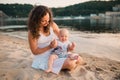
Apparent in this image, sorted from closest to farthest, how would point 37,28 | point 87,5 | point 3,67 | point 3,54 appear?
point 37,28 → point 3,67 → point 3,54 → point 87,5

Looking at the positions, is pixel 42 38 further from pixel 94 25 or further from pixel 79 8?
pixel 79 8

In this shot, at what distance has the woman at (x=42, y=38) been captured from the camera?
185 inches

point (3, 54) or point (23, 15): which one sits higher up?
point (3, 54)

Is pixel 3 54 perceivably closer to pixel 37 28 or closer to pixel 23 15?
pixel 37 28

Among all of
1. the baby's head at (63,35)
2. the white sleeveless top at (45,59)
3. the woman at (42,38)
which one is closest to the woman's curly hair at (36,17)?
the woman at (42,38)

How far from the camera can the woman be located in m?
4.69

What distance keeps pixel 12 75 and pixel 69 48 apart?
1.22m

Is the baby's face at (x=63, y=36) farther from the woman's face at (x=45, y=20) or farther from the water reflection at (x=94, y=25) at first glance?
the water reflection at (x=94, y=25)

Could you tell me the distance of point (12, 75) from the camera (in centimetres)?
481

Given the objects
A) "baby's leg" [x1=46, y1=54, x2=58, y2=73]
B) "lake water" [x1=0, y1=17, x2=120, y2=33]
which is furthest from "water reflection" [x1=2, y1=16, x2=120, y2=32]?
"baby's leg" [x1=46, y1=54, x2=58, y2=73]

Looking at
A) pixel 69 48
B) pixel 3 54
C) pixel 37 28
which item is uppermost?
pixel 37 28

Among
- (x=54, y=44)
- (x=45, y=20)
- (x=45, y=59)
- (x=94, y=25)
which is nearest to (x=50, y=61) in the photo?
(x=45, y=59)

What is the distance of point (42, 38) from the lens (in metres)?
4.97

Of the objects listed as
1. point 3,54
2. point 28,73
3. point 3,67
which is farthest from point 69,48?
point 3,54
